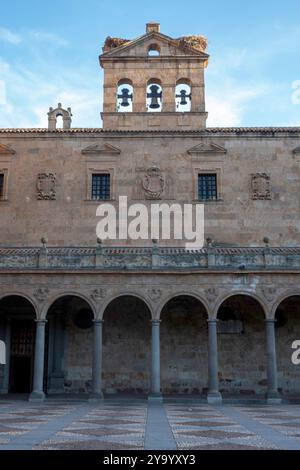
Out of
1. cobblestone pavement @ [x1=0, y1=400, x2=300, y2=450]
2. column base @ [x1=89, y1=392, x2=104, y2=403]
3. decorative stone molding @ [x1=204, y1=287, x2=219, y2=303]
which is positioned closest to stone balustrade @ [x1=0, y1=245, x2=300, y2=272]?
decorative stone molding @ [x1=204, y1=287, x2=219, y2=303]

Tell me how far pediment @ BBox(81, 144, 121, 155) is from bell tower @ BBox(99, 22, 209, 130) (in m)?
2.01

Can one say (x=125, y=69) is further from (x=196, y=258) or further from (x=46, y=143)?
(x=196, y=258)

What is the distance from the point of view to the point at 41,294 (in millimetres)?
21516

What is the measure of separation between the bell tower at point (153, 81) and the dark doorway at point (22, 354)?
10.8 meters

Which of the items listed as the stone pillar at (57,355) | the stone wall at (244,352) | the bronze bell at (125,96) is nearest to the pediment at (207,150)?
the bronze bell at (125,96)

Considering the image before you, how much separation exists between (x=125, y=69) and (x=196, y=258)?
12.6 meters

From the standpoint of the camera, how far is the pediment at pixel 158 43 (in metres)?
29.4

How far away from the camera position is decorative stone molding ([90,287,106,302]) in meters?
21.5

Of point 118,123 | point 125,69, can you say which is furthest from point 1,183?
point 125,69

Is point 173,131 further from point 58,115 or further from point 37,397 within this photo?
point 37,397

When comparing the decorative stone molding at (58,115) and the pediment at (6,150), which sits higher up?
the decorative stone molding at (58,115)

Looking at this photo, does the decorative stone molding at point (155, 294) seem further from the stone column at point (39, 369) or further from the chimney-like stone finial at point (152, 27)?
the chimney-like stone finial at point (152, 27)

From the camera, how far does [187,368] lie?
939 inches

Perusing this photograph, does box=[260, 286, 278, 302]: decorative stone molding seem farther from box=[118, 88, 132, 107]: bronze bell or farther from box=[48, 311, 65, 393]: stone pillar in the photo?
box=[118, 88, 132, 107]: bronze bell
